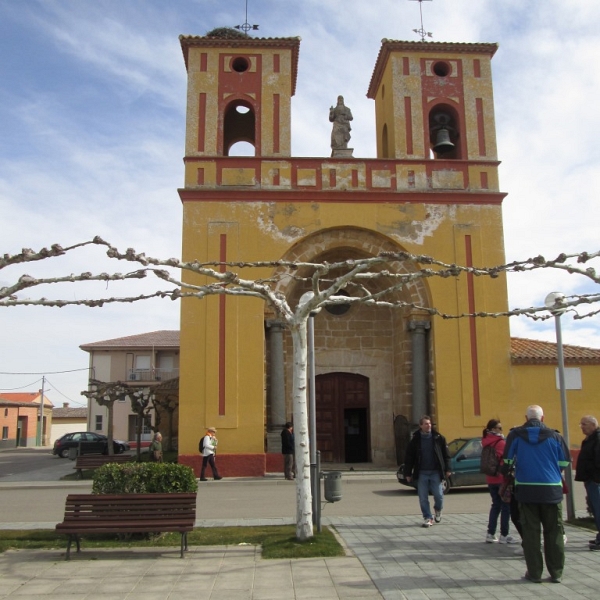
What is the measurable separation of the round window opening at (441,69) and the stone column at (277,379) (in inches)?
366

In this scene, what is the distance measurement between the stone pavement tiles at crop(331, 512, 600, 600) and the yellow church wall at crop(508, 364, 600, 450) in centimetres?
874

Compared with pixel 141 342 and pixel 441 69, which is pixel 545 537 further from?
pixel 141 342

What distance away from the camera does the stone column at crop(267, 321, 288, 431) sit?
17.9 metres

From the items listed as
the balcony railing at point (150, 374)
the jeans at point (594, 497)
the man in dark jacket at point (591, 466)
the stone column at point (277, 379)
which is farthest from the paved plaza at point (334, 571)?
the balcony railing at point (150, 374)

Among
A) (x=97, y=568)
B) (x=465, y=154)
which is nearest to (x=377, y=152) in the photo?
(x=465, y=154)

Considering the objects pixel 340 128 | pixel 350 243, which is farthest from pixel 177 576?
pixel 340 128

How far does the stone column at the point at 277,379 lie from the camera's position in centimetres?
1786

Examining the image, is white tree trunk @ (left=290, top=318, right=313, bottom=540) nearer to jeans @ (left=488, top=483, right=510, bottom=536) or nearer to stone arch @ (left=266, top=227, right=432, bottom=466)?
jeans @ (left=488, top=483, right=510, bottom=536)

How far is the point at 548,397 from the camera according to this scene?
1792 cm

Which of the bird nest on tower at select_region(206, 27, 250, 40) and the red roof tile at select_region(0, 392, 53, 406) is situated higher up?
the bird nest on tower at select_region(206, 27, 250, 40)

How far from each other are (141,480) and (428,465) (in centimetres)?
410

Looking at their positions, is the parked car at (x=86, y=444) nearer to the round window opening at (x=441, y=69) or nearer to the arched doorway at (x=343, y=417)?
the arched doorway at (x=343, y=417)

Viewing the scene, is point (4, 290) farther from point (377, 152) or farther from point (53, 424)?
point (53, 424)

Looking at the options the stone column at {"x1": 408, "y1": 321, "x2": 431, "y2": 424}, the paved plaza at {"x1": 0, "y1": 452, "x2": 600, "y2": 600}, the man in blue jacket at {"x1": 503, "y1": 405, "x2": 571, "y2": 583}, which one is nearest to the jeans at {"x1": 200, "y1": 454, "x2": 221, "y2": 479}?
the stone column at {"x1": 408, "y1": 321, "x2": 431, "y2": 424}
